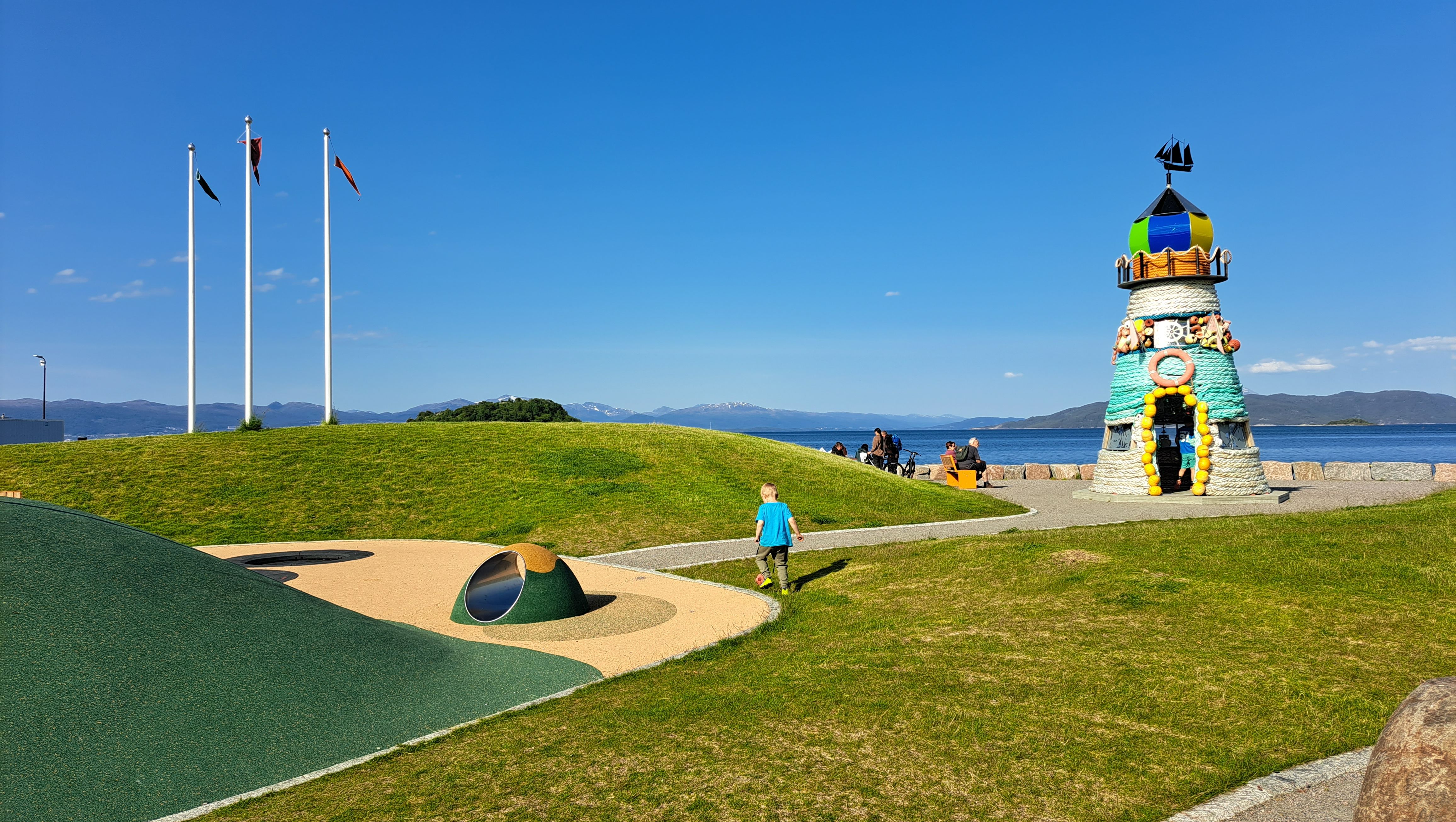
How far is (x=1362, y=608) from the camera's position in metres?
9.09

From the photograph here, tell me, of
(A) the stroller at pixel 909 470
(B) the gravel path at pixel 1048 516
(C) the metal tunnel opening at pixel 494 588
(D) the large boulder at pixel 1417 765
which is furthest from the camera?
(A) the stroller at pixel 909 470

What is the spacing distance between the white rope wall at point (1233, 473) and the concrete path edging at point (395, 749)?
1925 centimetres

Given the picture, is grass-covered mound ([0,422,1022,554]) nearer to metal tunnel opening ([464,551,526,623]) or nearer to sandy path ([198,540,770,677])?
sandy path ([198,540,770,677])

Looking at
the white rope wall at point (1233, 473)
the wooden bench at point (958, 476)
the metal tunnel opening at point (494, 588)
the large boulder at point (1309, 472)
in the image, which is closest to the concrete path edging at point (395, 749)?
the metal tunnel opening at point (494, 588)

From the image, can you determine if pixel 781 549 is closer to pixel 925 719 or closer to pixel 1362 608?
pixel 925 719

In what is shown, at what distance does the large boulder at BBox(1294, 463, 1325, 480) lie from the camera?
115 ft

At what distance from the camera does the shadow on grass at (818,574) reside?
43.1 ft

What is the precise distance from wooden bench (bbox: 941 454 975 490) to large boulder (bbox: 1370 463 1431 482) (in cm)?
1675

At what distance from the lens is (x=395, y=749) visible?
6.59 m

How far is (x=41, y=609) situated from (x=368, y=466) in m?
19.4

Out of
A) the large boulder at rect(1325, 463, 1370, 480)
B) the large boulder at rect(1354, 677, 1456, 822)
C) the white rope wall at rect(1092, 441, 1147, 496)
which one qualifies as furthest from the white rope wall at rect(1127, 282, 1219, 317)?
the large boulder at rect(1354, 677, 1456, 822)

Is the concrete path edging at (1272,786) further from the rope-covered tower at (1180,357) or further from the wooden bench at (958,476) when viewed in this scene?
the wooden bench at (958,476)

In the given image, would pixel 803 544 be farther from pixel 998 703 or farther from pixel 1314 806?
pixel 1314 806

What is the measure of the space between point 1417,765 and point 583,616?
989cm
